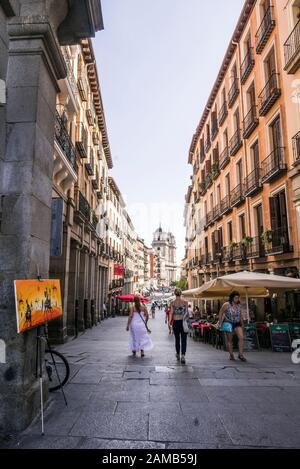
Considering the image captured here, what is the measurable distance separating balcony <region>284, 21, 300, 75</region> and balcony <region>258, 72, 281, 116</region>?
1150mm

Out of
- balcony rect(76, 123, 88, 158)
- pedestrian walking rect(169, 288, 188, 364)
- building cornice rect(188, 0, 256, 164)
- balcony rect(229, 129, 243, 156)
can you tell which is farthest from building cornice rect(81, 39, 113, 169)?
pedestrian walking rect(169, 288, 188, 364)

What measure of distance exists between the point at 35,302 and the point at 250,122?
18611 mm

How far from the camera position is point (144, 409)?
4426 millimetres

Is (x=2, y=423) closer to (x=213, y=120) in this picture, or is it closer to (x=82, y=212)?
(x=82, y=212)

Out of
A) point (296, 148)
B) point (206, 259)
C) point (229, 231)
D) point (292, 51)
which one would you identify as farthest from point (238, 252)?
point (292, 51)

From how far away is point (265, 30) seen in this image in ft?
55.3

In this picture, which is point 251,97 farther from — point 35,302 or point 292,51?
point 35,302

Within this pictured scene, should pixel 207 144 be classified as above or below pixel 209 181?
above

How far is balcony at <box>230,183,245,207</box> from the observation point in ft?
68.7

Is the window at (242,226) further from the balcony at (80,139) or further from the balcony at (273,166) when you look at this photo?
the balcony at (80,139)

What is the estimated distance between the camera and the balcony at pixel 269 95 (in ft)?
51.2

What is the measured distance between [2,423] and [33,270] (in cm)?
186

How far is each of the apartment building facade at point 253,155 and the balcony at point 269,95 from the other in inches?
1.8

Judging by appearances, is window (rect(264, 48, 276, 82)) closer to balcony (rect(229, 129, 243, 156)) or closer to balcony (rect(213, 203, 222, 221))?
balcony (rect(229, 129, 243, 156))
